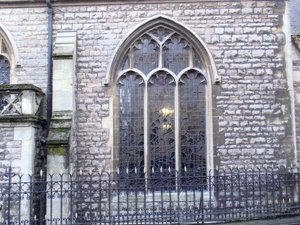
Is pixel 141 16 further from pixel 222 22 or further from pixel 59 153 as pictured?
pixel 59 153

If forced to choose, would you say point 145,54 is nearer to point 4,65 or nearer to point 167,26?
point 167,26

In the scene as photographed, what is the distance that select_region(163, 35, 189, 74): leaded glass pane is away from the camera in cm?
1224

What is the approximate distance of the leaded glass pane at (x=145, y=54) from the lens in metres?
12.3

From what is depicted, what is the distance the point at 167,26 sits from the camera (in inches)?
482

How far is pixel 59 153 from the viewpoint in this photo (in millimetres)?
10422

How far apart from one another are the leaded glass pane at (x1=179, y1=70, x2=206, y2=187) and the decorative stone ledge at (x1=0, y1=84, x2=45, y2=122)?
3.77 metres

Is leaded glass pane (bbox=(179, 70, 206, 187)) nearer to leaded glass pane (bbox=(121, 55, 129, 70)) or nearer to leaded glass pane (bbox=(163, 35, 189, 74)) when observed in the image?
leaded glass pane (bbox=(163, 35, 189, 74))

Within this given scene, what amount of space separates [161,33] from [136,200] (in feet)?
17.1

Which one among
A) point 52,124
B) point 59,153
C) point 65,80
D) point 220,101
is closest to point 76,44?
point 65,80

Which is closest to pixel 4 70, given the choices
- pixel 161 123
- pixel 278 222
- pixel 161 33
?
pixel 161 33

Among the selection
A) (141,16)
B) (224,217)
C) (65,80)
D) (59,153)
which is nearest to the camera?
(224,217)

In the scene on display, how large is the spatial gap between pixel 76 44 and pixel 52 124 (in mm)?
2391

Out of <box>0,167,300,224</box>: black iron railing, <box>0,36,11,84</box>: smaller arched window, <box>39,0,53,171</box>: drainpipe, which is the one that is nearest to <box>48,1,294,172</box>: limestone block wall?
<box>39,0,53,171</box>: drainpipe

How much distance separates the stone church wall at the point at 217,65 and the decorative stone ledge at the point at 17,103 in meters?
1.52
